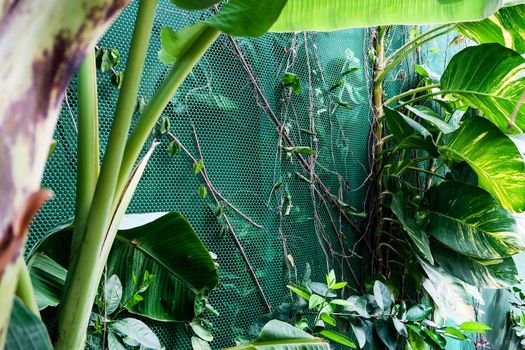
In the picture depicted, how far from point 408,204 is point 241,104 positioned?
825mm

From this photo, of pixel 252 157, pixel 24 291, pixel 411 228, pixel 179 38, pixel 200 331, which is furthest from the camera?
pixel 411 228

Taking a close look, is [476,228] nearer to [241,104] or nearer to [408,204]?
[408,204]

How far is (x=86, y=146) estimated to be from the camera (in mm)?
814

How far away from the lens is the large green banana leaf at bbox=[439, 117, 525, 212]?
1.54 meters

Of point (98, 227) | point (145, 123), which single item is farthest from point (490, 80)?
point (98, 227)

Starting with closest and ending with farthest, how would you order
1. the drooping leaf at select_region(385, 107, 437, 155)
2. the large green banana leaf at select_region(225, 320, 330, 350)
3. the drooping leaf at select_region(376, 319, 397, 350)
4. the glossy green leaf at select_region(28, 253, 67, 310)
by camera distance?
1. the glossy green leaf at select_region(28, 253, 67, 310)
2. the large green banana leaf at select_region(225, 320, 330, 350)
3. the drooping leaf at select_region(376, 319, 397, 350)
4. the drooping leaf at select_region(385, 107, 437, 155)

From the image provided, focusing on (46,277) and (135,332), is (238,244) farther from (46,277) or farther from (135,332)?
(46,277)

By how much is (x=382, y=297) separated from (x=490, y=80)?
794 mm

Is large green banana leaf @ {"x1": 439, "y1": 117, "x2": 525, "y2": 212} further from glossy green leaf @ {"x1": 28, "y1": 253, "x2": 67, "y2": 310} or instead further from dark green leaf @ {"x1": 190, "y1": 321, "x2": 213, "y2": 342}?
glossy green leaf @ {"x1": 28, "y1": 253, "x2": 67, "y2": 310}

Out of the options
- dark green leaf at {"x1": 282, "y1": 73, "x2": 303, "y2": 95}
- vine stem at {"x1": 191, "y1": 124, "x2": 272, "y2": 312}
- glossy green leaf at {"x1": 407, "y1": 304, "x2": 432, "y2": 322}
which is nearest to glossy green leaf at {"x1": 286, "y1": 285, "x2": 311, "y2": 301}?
vine stem at {"x1": 191, "y1": 124, "x2": 272, "y2": 312}

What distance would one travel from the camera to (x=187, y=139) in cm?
128

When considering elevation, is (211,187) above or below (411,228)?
above

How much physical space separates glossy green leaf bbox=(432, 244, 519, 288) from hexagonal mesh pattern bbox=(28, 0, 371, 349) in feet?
1.00

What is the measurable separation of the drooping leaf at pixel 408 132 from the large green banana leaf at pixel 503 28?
15.8 inches
